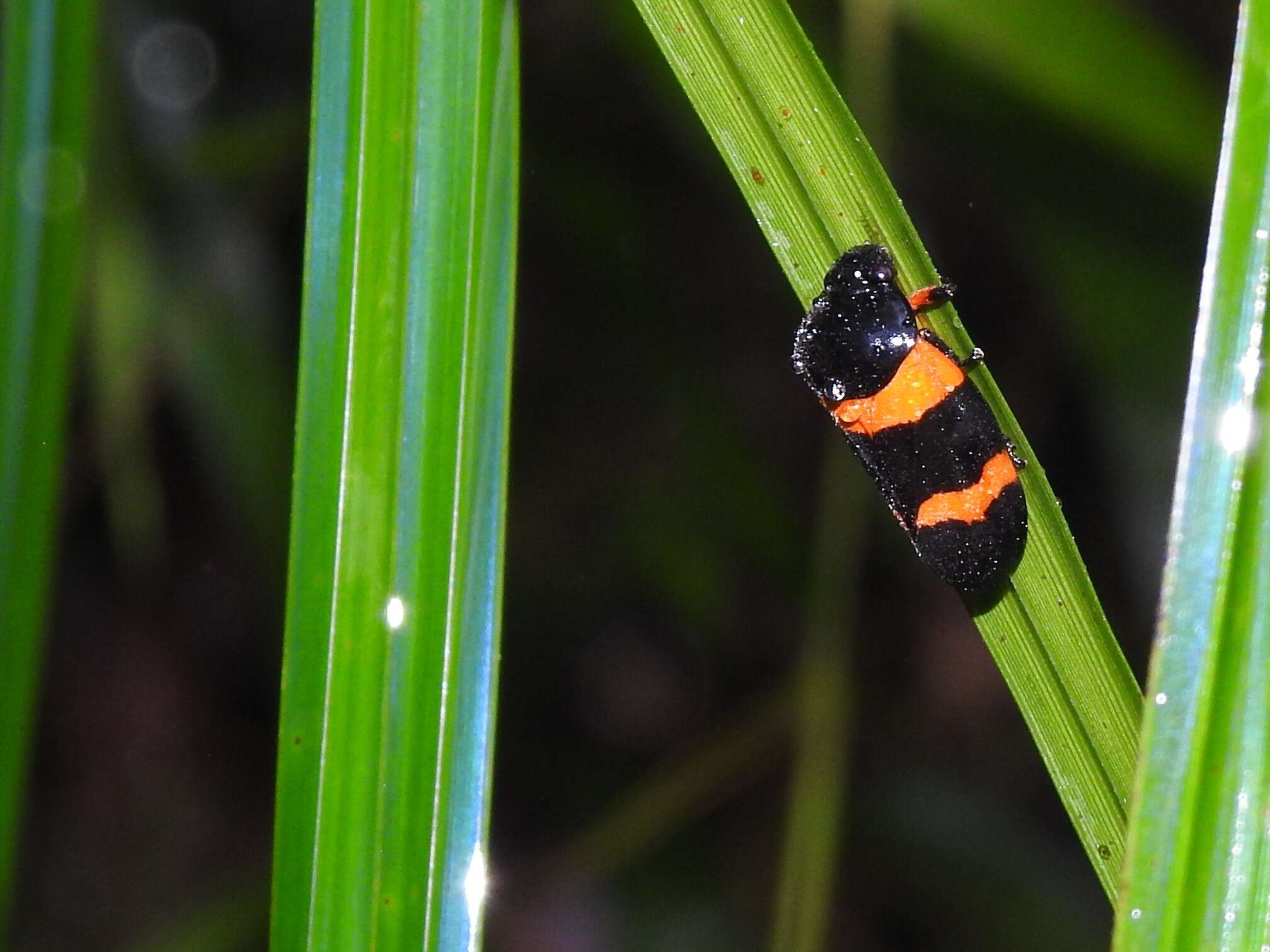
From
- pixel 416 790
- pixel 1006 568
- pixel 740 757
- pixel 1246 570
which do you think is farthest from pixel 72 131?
pixel 740 757

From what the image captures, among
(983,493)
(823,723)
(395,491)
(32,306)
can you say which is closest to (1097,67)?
(983,493)

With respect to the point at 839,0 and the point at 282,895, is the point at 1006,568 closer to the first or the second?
the point at 282,895

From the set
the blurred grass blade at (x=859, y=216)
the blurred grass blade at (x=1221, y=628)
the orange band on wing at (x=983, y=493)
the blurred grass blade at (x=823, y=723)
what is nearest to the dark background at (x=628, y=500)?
the blurred grass blade at (x=823, y=723)

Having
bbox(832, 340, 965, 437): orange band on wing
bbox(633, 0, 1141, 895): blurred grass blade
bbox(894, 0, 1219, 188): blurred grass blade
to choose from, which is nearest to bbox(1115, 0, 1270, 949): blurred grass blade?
bbox(633, 0, 1141, 895): blurred grass blade

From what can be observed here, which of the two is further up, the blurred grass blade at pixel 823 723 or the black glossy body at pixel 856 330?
the black glossy body at pixel 856 330

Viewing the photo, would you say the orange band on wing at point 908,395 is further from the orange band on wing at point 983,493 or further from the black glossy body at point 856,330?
the orange band on wing at point 983,493

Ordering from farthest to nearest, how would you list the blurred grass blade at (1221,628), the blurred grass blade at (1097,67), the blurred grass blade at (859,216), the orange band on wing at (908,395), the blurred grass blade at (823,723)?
1. the blurred grass blade at (823,723)
2. the blurred grass blade at (1097,67)
3. the orange band on wing at (908,395)
4. the blurred grass blade at (859,216)
5. the blurred grass blade at (1221,628)

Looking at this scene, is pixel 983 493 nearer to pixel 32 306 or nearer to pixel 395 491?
pixel 395 491
